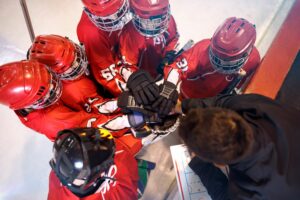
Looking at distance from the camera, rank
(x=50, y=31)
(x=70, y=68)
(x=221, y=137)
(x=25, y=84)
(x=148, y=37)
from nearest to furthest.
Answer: (x=221, y=137) → (x=25, y=84) → (x=70, y=68) → (x=148, y=37) → (x=50, y=31)

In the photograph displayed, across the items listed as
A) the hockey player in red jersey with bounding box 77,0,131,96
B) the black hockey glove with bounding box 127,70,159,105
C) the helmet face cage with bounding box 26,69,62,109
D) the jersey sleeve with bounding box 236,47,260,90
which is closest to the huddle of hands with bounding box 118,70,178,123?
the black hockey glove with bounding box 127,70,159,105

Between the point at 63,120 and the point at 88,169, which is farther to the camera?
the point at 63,120

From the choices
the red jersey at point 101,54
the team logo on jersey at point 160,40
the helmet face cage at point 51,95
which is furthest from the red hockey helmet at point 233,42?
the helmet face cage at point 51,95

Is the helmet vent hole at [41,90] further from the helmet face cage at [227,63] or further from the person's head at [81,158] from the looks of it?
the helmet face cage at [227,63]

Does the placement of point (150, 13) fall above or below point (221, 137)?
above

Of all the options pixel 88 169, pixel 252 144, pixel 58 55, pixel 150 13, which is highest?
pixel 150 13

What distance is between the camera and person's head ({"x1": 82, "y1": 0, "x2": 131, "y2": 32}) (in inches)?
31.2

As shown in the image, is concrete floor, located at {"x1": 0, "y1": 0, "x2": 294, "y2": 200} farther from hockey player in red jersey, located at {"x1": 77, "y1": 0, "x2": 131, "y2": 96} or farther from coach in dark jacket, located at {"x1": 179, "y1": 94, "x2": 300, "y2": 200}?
coach in dark jacket, located at {"x1": 179, "y1": 94, "x2": 300, "y2": 200}

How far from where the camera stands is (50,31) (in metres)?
1.57

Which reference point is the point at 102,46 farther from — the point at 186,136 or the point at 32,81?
the point at 186,136

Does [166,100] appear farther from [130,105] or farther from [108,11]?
[108,11]

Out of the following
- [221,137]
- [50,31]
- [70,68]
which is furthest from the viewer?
[50,31]

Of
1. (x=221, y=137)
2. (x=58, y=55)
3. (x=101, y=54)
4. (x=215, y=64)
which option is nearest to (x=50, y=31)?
(x=101, y=54)

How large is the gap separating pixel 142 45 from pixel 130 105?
0.27m
